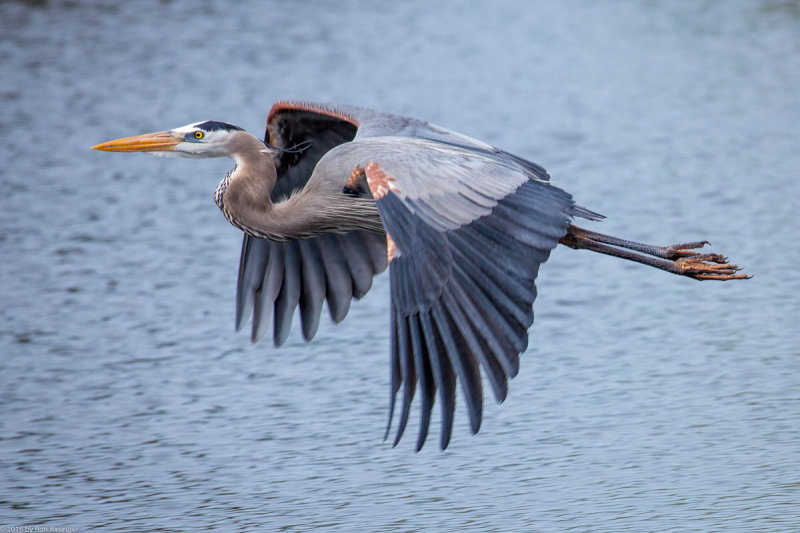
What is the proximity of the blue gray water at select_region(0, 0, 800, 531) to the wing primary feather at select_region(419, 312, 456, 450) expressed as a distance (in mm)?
759

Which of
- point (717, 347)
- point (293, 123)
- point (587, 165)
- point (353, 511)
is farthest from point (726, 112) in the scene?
point (353, 511)

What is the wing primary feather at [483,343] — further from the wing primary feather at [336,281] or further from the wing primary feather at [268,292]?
the wing primary feather at [268,292]

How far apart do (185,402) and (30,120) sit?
6.30 meters

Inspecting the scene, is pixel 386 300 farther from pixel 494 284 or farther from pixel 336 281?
pixel 494 284

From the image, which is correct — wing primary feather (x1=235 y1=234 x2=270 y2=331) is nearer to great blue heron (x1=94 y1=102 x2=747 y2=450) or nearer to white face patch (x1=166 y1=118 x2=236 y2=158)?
great blue heron (x1=94 y1=102 x2=747 y2=450)

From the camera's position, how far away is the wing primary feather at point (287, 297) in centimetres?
672

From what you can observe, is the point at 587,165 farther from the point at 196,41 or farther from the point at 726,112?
the point at 196,41

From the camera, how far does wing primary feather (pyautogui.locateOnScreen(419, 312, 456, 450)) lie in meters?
4.66

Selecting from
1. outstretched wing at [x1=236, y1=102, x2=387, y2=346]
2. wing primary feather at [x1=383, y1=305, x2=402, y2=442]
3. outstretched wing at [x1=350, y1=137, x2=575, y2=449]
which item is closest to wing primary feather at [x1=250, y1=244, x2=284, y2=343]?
outstretched wing at [x1=236, y1=102, x2=387, y2=346]

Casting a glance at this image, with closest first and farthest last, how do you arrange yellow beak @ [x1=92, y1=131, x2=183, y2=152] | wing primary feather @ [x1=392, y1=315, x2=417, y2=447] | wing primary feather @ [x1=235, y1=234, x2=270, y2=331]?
wing primary feather @ [x1=392, y1=315, x2=417, y2=447] < yellow beak @ [x1=92, y1=131, x2=183, y2=152] < wing primary feather @ [x1=235, y1=234, x2=270, y2=331]

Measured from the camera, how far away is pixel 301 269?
6.74m

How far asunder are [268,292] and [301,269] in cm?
19

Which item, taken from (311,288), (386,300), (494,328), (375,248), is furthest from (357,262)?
(494,328)

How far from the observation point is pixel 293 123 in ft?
22.2
